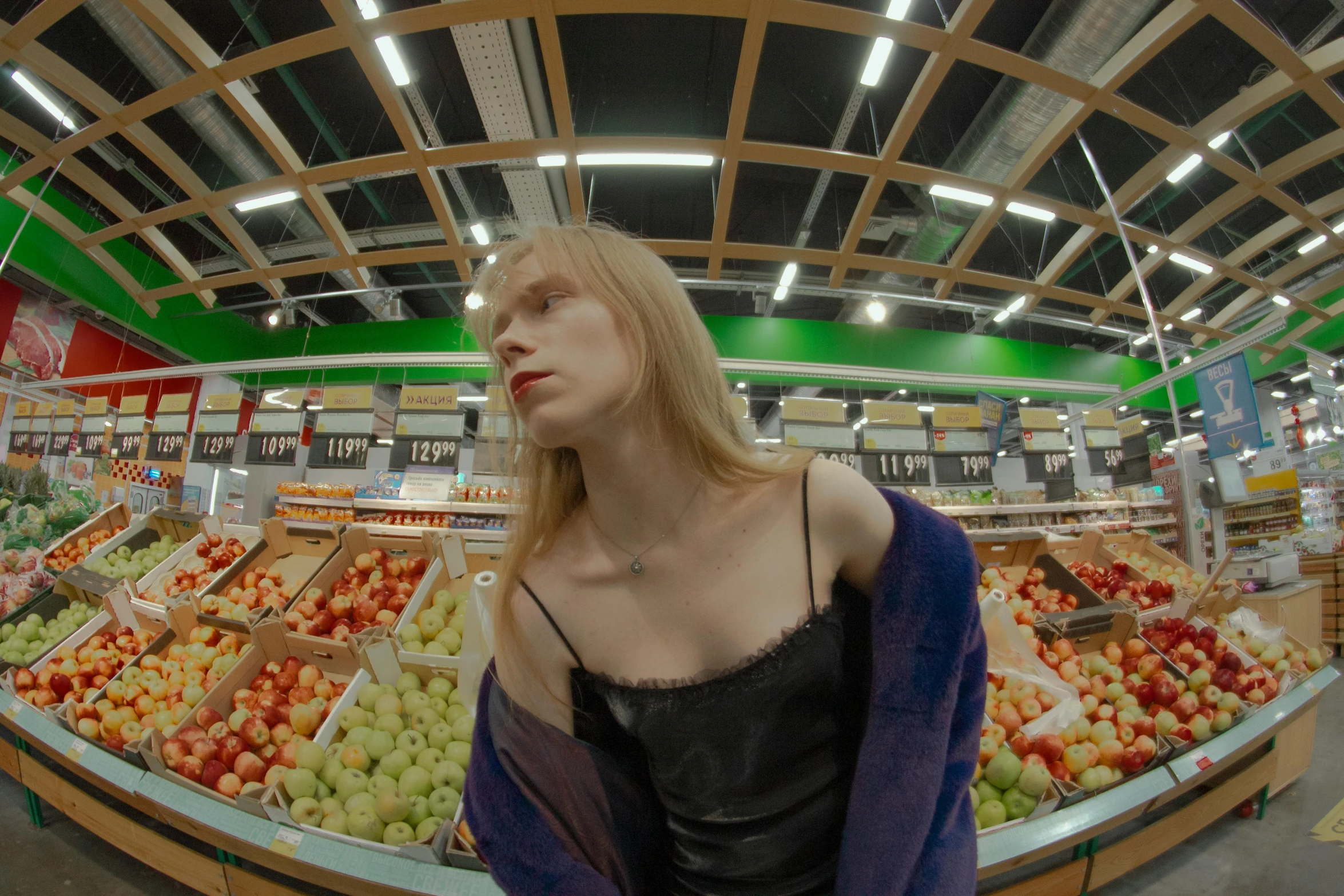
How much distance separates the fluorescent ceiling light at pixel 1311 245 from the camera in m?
6.95

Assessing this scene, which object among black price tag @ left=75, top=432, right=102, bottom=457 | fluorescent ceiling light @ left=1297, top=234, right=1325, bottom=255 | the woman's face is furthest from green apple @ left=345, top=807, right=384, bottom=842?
fluorescent ceiling light @ left=1297, top=234, right=1325, bottom=255

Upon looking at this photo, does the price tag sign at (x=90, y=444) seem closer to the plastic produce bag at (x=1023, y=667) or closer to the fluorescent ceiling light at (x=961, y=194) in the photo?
the plastic produce bag at (x=1023, y=667)

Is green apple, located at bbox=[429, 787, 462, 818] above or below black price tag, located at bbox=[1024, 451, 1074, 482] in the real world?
below

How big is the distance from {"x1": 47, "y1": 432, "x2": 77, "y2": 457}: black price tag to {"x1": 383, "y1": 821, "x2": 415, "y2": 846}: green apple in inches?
317

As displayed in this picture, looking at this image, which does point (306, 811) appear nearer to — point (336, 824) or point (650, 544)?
point (336, 824)

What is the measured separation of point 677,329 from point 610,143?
500cm

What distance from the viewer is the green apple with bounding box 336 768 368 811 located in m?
1.70

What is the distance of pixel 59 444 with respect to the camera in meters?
6.27

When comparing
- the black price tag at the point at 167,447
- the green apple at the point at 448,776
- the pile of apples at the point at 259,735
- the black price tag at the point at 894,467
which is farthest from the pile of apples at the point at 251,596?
the black price tag at the point at 894,467

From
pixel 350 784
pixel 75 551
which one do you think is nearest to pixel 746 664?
pixel 350 784

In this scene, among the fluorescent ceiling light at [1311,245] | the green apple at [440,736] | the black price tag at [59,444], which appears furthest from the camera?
the fluorescent ceiling light at [1311,245]

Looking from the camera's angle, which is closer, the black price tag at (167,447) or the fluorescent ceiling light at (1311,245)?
the black price tag at (167,447)

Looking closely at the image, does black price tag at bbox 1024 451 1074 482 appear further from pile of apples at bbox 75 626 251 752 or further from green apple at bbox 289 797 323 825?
pile of apples at bbox 75 626 251 752

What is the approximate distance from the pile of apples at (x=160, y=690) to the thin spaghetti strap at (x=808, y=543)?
8.10ft
